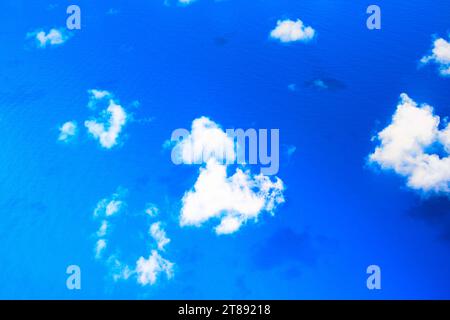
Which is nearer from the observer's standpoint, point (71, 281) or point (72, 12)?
point (71, 281)

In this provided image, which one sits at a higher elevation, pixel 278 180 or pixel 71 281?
pixel 278 180

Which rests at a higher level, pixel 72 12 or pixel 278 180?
pixel 72 12

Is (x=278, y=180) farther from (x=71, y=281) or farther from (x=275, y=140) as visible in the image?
(x=71, y=281)
